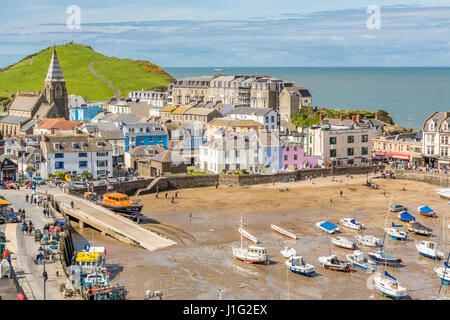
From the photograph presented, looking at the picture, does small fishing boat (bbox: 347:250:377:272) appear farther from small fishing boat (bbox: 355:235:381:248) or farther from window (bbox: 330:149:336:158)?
window (bbox: 330:149:336:158)

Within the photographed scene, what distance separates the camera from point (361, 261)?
34.3m

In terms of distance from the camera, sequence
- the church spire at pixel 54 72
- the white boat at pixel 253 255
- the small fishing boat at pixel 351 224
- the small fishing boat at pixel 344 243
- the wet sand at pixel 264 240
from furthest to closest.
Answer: the church spire at pixel 54 72, the small fishing boat at pixel 351 224, the small fishing boat at pixel 344 243, the white boat at pixel 253 255, the wet sand at pixel 264 240

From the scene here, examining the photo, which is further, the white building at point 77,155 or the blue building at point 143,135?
the blue building at point 143,135

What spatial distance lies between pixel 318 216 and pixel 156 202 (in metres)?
15.3

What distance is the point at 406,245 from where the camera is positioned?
130ft

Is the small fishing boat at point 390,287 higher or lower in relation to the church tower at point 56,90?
lower

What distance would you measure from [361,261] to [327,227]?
8.48 metres

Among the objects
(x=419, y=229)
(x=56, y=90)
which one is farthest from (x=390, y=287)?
(x=56, y=90)

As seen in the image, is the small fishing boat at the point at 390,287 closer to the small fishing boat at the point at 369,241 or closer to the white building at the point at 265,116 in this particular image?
the small fishing boat at the point at 369,241

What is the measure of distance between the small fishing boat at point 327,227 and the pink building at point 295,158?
82.1 ft

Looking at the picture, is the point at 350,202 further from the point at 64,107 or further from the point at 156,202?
the point at 64,107

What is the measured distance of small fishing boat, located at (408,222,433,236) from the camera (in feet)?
138

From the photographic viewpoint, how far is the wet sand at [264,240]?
30.5 metres

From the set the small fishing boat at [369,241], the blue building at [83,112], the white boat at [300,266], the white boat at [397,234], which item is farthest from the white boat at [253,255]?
the blue building at [83,112]
